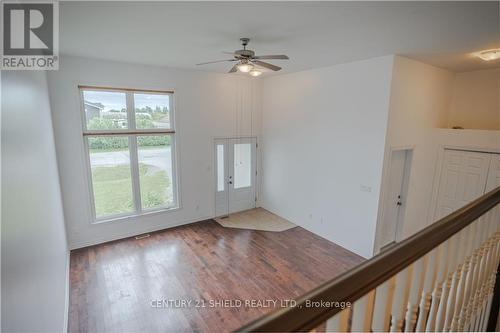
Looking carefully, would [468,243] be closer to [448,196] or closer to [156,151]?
[448,196]

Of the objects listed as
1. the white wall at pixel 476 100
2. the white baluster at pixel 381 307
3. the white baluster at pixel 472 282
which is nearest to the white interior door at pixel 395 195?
the white wall at pixel 476 100

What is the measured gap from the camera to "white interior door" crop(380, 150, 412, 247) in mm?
4633

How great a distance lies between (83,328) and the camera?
2.98 metres

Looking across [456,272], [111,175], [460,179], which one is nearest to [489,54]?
[460,179]

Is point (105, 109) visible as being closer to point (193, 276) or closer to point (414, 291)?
point (193, 276)

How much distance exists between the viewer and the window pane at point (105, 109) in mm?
4613

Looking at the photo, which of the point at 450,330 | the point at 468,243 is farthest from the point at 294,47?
the point at 450,330

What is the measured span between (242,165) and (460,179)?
15.5 feet

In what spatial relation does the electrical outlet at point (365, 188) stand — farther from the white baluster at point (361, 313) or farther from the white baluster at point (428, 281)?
the white baluster at point (361, 313)

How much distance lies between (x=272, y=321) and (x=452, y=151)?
5.81 meters

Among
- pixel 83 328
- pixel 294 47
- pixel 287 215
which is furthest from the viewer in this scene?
pixel 287 215

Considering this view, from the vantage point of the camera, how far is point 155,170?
549 cm

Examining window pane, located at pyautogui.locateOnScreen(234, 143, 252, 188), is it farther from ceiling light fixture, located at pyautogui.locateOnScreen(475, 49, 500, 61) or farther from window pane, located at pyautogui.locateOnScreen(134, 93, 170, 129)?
ceiling light fixture, located at pyautogui.locateOnScreen(475, 49, 500, 61)

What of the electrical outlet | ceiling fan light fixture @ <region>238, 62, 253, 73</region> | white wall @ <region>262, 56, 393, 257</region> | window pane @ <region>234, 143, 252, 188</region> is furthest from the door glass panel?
the electrical outlet
